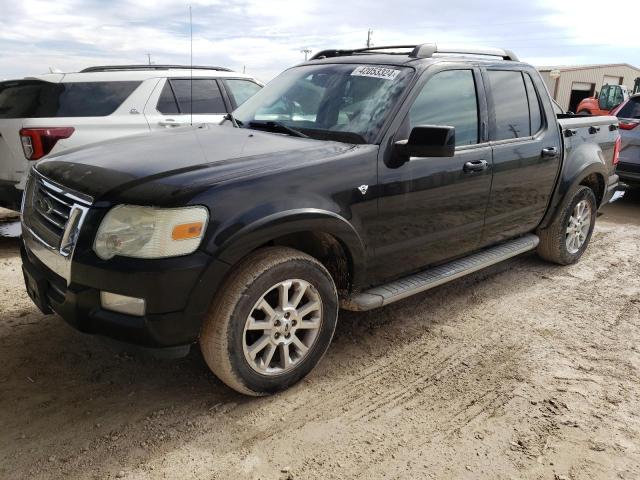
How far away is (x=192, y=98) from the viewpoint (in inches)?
257

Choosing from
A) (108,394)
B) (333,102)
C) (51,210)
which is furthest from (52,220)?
(333,102)

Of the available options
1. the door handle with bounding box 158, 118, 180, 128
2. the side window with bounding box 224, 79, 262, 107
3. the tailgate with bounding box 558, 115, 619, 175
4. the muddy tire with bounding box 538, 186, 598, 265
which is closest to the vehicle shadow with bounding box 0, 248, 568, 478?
the muddy tire with bounding box 538, 186, 598, 265

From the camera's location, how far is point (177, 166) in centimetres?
265

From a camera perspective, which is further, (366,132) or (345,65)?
(345,65)

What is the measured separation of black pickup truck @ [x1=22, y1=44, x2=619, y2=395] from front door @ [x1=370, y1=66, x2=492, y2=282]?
0.01m

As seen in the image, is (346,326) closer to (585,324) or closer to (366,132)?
(366,132)

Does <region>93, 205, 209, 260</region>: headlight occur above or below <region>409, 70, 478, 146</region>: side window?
below

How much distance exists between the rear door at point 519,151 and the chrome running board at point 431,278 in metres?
0.10

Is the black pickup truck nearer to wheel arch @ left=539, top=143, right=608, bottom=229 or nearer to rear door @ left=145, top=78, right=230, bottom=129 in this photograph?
wheel arch @ left=539, top=143, right=608, bottom=229

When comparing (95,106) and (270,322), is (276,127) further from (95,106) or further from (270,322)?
(95,106)

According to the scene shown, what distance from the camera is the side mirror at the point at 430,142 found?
301 centimetres

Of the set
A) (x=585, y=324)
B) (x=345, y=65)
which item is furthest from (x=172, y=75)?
(x=585, y=324)

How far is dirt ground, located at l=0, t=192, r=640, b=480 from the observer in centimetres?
243

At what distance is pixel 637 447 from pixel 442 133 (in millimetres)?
1854
